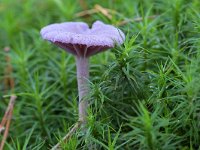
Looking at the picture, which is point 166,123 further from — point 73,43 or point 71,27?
point 71,27

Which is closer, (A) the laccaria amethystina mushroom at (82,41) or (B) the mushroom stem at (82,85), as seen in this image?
(A) the laccaria amethystina mushroom at (82,41)

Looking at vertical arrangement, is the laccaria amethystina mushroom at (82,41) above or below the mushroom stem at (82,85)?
above

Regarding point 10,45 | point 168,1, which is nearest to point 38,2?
point 10,45

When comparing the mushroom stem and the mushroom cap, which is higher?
the mushroom cap

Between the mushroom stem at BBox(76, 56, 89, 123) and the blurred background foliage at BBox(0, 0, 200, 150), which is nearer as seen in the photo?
the blurred background foliage at BBox(0, 0, 200, 150)
